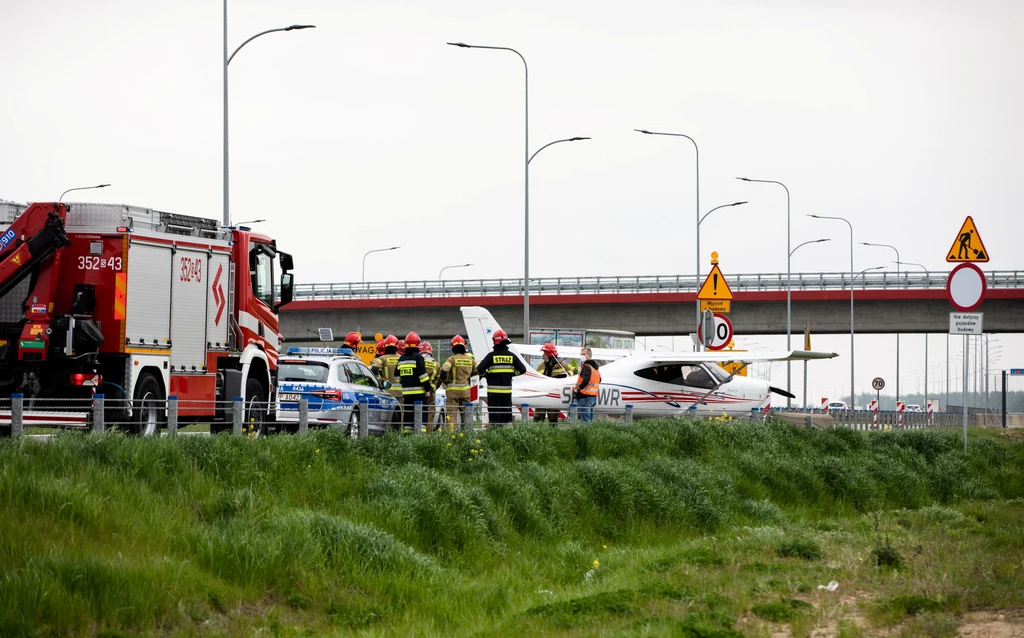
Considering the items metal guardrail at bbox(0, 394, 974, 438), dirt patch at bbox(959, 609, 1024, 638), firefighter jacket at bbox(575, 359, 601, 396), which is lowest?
dirt patch at bbox(959, 609, 1024, 638)

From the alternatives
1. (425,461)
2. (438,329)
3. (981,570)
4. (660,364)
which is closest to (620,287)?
(438,329)

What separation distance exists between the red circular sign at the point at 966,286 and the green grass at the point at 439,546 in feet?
10.5

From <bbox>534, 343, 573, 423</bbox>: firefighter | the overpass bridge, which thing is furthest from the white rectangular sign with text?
the overpass bridge

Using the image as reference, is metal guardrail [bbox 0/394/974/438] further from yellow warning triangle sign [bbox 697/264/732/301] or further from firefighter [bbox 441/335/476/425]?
yellow warning triangle sign [bbox 697/264/732/301]

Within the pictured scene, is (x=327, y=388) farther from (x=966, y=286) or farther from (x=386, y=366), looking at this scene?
(x=966, y=286)

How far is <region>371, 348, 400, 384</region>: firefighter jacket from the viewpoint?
24406 mm

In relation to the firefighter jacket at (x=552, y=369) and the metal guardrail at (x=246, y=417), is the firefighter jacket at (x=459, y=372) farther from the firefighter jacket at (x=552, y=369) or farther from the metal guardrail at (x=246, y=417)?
the firefighter jacket at (x=552, y=369)

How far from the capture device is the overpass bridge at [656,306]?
5656 centimetres

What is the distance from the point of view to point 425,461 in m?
15.8

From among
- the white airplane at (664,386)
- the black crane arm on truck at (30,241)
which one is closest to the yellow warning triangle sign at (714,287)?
the white airplane at (664,386)

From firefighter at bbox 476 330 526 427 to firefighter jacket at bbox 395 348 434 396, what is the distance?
101 centimetres

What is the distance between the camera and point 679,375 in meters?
27.8

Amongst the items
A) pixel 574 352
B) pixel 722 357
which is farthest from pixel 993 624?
pixel 574 352

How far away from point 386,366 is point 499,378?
429 cm
